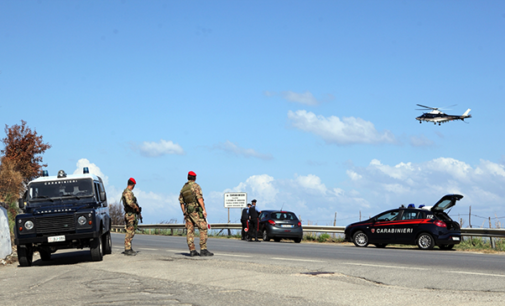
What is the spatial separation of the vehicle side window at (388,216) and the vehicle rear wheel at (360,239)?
0.91 meters

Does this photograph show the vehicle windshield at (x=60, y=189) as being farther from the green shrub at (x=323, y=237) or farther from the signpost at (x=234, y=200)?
the signpost at (x=234, y=200)

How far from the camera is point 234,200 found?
41.0m

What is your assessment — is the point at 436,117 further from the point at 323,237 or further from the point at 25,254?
the point at 25,254

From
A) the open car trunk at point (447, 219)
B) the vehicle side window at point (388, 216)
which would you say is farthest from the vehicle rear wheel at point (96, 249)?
the open car trunk at point (447, 219)

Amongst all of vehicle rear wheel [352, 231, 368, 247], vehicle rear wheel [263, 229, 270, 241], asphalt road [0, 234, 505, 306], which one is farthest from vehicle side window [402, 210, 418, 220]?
asphalt road [0, 234, 505, 306]

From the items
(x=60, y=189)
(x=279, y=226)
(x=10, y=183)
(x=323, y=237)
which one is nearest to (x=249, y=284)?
(x=60, y=189)

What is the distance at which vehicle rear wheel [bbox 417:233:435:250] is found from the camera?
21562 mm

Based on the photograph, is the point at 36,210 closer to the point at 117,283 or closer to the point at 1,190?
the point at 117,283

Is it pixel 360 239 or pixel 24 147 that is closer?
pixel 360 239

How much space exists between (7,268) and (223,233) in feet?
77.1

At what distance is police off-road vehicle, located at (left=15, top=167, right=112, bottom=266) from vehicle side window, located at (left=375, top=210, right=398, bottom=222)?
470 inches

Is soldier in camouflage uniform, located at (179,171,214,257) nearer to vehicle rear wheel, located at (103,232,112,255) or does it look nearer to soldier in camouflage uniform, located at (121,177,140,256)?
soldier in camouflage uniform, located at (121,177,140,256)

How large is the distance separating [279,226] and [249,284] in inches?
716

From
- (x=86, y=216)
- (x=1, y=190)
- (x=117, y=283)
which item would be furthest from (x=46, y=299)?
(x=1, y=190)
